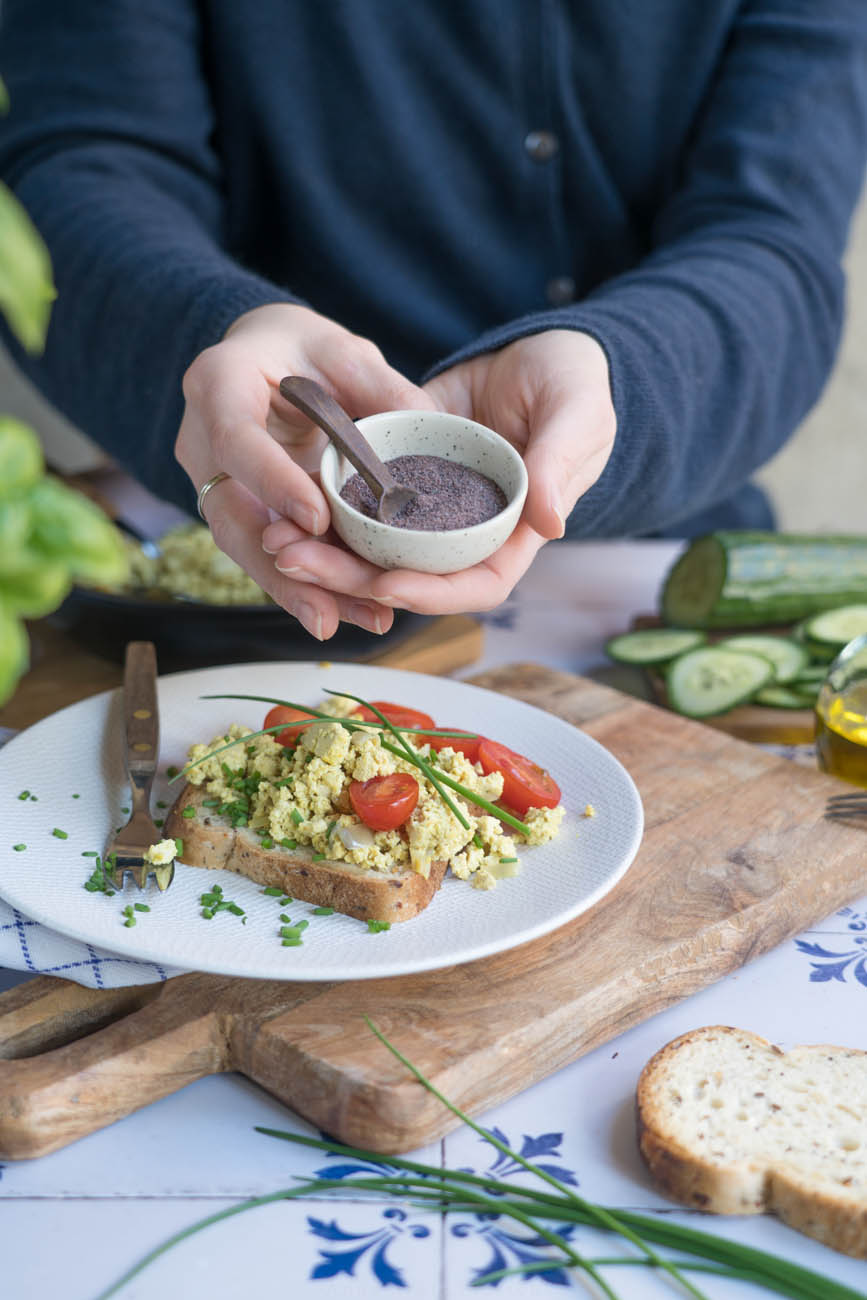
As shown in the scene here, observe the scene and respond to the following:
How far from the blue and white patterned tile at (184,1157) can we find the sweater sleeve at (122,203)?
3.60 ft

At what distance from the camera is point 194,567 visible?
2.06m

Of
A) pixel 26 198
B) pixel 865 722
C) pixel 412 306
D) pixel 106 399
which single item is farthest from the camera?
pixel 412 306

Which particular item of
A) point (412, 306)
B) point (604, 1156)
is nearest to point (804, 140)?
point (412, 306)

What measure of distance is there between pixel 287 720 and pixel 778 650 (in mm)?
939

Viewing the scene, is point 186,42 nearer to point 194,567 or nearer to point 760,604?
point 194,567

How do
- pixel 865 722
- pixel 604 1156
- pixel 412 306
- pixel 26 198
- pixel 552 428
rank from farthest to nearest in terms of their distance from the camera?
pixel 412 306 → pixel 26 198 → pixel 865 722 → pixel 552 428 → pixel 604 1156

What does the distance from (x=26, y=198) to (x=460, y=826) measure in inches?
62.5

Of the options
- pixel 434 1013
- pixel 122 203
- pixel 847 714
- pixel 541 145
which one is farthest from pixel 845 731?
pixel 122 203

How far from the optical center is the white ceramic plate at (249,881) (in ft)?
3.72

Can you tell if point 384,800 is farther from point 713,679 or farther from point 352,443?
point 713,679

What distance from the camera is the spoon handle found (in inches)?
51.8

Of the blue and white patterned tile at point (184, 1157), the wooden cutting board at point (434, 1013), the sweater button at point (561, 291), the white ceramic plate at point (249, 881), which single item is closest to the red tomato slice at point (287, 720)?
the white ceramic plate at point (249, 881)

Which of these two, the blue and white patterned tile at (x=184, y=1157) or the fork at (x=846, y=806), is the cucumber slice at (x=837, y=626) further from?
the blue and white patterned tile at (x=184, y=1157)

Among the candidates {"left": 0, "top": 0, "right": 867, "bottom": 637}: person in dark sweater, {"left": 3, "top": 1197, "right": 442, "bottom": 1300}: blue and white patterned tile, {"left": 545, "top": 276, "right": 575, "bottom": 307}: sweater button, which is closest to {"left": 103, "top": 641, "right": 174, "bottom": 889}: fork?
{"left": 3, "top": 1197, "right": 442, "bottom": 1300}: blue and white patterned tile
